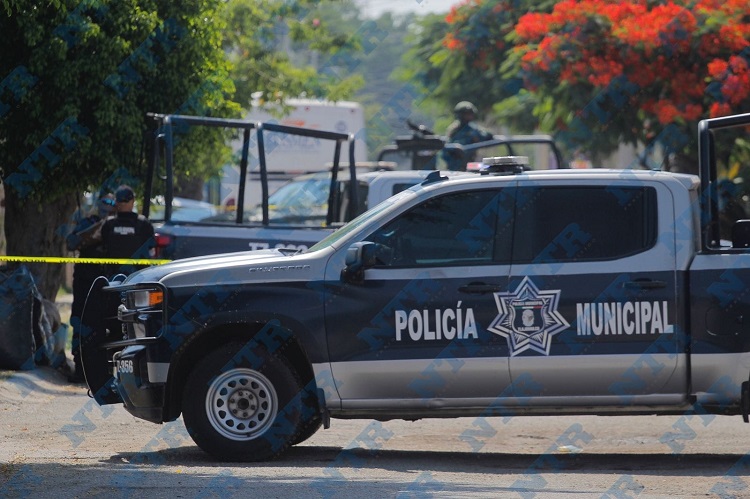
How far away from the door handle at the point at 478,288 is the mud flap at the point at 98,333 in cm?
261

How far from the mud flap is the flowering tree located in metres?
9.09

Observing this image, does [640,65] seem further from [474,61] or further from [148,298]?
[148,298]

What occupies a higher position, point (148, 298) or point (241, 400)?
point (148, 298)

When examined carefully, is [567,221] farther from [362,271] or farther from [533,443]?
[533,443]

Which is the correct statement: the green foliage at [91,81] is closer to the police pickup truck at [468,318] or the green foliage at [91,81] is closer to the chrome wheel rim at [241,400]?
the police pickup truck at [468,318]

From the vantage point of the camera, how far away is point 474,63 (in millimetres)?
24516

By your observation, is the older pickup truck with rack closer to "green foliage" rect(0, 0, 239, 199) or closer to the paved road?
"green foliage" rect(0, 0, 239, 199)

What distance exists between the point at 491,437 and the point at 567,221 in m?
2.34

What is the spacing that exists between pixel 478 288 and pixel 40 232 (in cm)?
719

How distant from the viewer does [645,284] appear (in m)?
8.28

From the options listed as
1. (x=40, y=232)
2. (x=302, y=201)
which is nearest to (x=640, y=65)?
(x=302, y=201)

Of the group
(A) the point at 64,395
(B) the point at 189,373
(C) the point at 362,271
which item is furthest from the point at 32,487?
(A) the point at 64,395

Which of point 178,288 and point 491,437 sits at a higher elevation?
point 178,288

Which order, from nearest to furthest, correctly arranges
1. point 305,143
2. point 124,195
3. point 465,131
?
point 124,195, point 465,131, point 305,143
